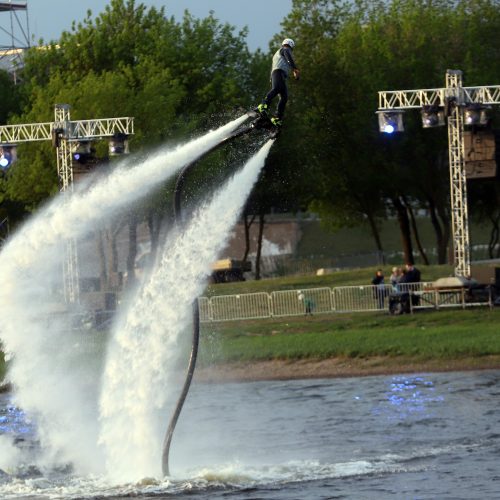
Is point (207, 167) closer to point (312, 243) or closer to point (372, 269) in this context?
point (372, 269)

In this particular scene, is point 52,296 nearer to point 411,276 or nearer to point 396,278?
point 396,278

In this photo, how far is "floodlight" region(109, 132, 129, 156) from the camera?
55.8 meters

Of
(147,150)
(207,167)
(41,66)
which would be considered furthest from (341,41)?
(207,167)

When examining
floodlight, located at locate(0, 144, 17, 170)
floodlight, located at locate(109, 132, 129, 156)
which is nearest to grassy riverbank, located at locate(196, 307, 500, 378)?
floodlight, located at locate(109, 132, 129, 156)

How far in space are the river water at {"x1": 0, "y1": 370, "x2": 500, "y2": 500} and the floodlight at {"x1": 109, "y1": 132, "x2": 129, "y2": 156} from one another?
13.3 meters

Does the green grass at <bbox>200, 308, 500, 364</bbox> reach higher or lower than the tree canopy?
lower

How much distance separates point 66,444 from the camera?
30375mm

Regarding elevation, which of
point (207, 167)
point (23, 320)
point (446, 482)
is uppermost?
point (207, 167)

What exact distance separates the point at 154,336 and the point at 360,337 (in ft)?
78.1

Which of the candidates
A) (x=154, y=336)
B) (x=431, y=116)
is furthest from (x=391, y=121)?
(x=154, y=336)

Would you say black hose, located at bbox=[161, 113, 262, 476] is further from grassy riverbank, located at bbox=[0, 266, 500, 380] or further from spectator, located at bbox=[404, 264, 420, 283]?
spectator, located at bbox=[404, 264, 420, 283]

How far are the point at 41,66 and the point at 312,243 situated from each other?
42.2 metres

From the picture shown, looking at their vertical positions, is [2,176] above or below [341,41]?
below

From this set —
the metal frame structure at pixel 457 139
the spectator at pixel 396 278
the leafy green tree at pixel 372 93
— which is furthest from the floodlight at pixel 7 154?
the leafy green tree at pixel 372 93
